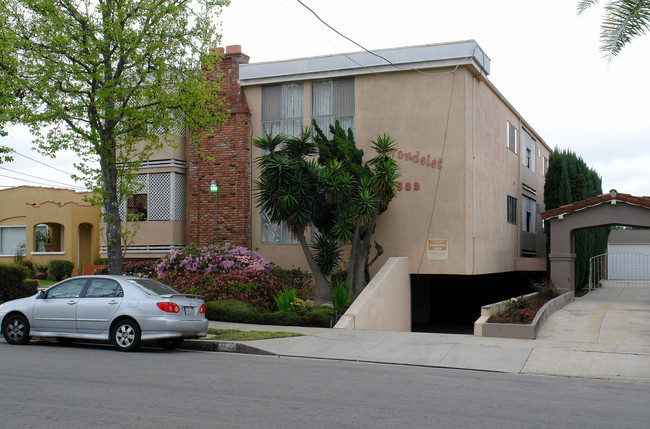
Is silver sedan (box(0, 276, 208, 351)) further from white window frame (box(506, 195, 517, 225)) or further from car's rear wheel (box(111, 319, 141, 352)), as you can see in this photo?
white window frame (box(506, 195, 517, 225))

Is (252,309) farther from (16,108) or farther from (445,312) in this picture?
(445,312)

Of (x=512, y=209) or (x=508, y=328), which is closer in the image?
(x=508, y=328)

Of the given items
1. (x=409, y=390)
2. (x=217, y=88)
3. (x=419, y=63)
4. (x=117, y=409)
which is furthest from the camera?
(x=419, y=63)

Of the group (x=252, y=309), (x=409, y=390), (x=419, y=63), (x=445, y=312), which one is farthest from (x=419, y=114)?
(x=409, y=390)

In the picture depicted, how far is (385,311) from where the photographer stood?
57.4 ft

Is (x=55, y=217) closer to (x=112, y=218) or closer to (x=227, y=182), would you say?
(x=227, y=182)

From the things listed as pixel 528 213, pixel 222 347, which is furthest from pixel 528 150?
pixel 222 347

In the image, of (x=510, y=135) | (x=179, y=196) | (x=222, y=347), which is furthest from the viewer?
(x=510, y=135)

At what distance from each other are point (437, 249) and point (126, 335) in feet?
32.8

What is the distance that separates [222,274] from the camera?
18.1 meters

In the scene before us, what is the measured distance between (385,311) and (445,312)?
948cm

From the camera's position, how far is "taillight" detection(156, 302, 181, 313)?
466 inches

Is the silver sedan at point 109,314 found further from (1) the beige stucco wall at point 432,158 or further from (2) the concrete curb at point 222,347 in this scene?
(1) the beige stucco wall at point 432,158

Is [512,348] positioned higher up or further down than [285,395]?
further down
